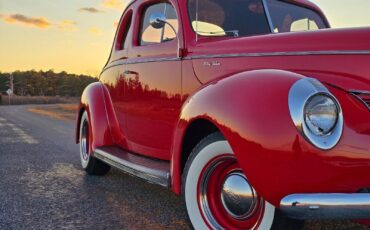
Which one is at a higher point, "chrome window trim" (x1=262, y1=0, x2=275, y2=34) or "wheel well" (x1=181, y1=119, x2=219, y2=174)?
"chrome window trim" (x1=262, y1=0, x2=275, y2=34)

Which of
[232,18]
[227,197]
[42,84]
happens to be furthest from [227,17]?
[42,84]

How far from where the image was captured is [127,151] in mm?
4652

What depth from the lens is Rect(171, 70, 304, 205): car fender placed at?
2.44 m

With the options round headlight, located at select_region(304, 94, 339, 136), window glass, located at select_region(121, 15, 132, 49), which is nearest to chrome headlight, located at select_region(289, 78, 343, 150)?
round headlight, located at select_region(304, 94, 339, 136)

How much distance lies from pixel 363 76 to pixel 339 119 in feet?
1.31

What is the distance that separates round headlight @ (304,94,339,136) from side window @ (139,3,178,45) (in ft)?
6.02

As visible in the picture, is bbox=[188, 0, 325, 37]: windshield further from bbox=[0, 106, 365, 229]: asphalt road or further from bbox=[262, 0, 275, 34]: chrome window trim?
bbox=[0, 106, 365, 229]: asphalt road

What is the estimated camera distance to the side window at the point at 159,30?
406 centimetres

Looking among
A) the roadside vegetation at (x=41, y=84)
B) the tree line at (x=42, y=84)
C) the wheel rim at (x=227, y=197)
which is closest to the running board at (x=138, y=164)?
the wheel rim at (x=227, y=197)

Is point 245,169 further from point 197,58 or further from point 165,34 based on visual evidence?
point 165,34

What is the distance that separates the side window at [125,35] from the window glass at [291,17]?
1.55 m

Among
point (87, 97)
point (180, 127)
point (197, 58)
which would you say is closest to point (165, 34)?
point (197, 58)

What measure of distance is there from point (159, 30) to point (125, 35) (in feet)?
2.98

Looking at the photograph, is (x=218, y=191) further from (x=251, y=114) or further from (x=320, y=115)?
(x=320, y=115)
